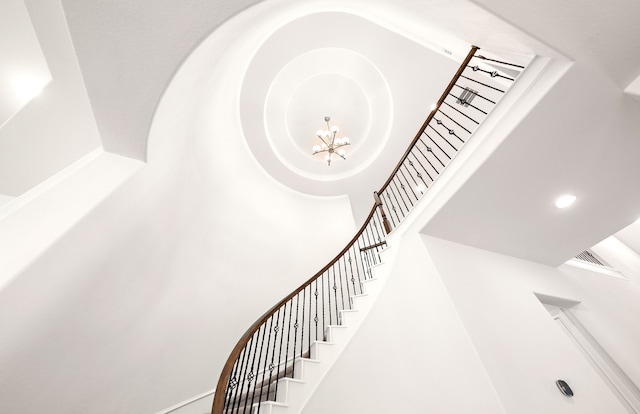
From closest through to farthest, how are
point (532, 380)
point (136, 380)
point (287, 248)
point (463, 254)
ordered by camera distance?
point (532, 380) < point (136, 380) < point (463, 254) < point (287, 248)

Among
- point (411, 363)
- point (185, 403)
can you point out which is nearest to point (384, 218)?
point (411, 363)

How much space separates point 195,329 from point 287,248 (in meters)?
2.41

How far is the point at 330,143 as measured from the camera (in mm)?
6449

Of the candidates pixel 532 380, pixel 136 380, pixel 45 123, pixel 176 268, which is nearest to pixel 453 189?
pixel 532 380

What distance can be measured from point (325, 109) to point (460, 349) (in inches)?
236

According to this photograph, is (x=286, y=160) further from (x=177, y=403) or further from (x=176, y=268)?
(x=177, y=403)

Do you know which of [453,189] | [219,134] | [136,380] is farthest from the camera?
[219,134]

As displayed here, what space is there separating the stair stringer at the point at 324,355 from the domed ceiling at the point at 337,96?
414cm

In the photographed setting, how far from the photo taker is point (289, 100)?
20.1ft

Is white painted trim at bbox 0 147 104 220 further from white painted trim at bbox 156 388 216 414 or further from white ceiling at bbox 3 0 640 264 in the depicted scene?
white painted trim at bbox 156 388 216 414

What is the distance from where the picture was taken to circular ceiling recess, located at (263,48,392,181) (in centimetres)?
567

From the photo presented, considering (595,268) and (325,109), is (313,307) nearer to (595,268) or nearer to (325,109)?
(325,109)

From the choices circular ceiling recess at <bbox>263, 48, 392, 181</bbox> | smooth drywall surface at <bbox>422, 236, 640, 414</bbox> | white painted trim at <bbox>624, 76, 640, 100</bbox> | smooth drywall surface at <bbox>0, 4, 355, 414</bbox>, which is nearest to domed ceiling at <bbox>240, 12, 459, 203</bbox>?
circular ceiling recess at <bbox>263, 48, 392, 181</bbox>

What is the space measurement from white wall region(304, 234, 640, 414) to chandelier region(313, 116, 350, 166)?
11.0ft
